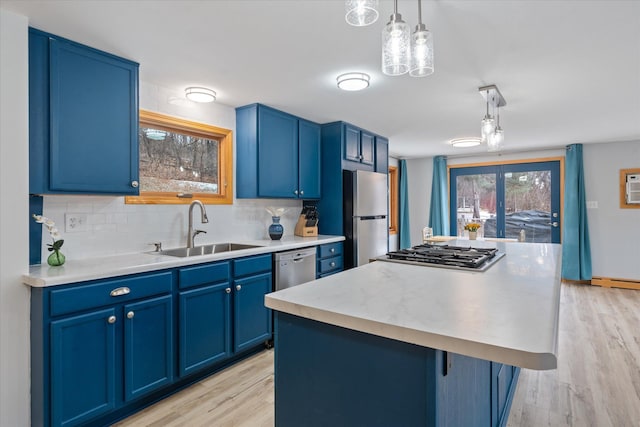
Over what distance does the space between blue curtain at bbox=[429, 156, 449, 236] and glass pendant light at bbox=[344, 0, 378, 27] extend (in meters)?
5.80

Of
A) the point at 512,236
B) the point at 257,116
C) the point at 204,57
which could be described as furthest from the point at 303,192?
the point at 512,236

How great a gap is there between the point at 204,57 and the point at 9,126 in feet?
3.71

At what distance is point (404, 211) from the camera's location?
689 cm

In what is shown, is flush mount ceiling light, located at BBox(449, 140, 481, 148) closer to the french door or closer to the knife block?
the french door

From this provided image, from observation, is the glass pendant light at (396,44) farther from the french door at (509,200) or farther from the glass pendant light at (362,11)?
the french door at (509,200)

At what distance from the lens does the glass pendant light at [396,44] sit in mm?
1205

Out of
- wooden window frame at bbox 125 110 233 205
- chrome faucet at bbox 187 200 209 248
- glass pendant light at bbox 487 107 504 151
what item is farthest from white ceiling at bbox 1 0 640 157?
chrome faucet at bbox 187 200 209 248

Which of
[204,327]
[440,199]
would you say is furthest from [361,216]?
[440,199]

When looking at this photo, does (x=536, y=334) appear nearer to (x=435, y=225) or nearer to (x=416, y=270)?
(x=416, y=270)

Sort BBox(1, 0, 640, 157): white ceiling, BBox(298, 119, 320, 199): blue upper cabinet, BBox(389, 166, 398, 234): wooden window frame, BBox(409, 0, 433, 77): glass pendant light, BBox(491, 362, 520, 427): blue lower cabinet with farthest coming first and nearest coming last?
1. BBox(389, 166, 398, 234): wooden window frame
2. BBox(298, 119, 320, 199): blue upper cabinet
3. BBox(1, 0, 640, 157): white ceiling
4. BBox(491, 362, 520, 427): blue lower cabinet
5. BBox(409, 0, 433, 77): glass pendant light

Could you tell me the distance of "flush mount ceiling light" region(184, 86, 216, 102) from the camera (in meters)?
2.77

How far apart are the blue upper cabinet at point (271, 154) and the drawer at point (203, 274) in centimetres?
95

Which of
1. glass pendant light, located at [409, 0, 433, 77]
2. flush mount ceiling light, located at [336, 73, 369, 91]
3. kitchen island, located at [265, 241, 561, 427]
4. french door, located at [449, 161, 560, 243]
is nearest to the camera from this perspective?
kitchen island, located at [265, 241, 561, 427]

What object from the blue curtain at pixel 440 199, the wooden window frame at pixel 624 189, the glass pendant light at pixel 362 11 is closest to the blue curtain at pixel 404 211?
the blue curtain at pixel 440 199
